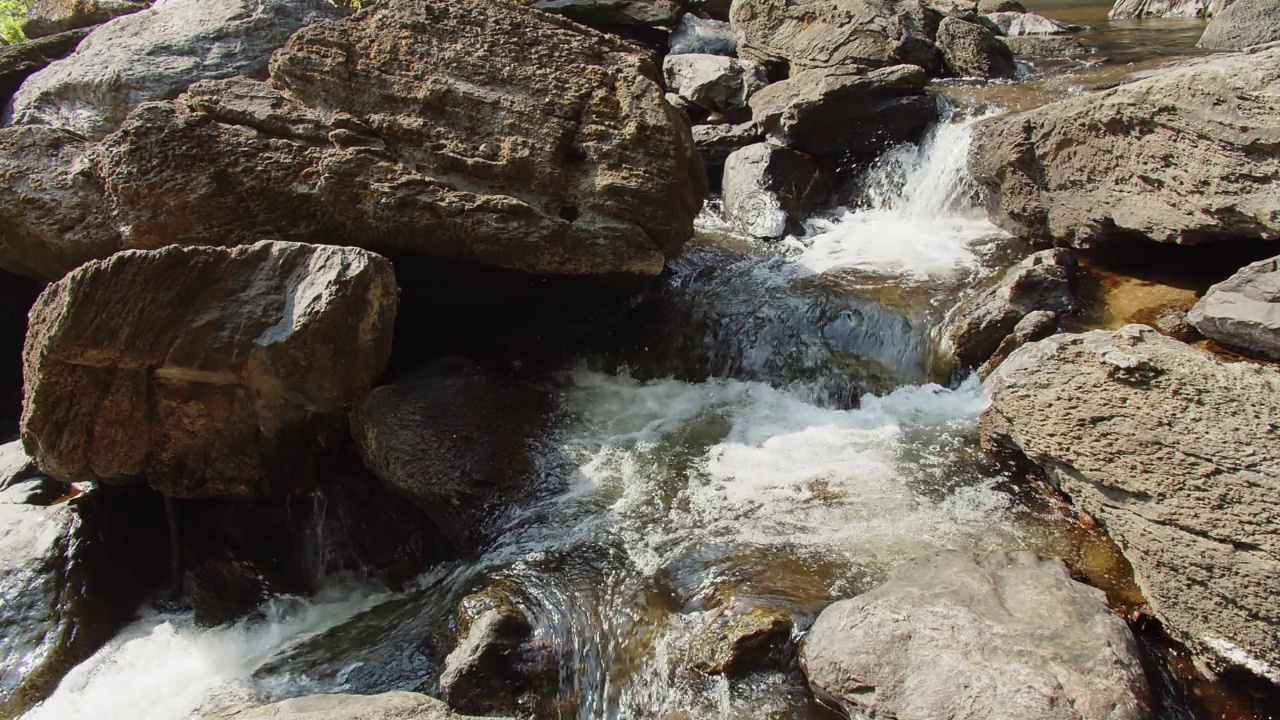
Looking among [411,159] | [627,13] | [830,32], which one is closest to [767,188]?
[830,32]

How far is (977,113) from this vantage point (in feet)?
29.0

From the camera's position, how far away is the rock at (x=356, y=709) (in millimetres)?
3199

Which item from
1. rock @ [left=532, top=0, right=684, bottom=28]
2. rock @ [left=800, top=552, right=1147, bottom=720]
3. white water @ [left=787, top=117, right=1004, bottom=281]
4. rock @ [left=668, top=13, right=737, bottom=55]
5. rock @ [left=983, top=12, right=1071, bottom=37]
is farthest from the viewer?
rock @ [left=983, top=12, right=1071, bottom=37]

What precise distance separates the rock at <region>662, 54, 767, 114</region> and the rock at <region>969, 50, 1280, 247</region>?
3844mm

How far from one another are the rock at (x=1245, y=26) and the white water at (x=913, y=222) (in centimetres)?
544

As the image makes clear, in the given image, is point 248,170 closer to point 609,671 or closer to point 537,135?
point 537,135

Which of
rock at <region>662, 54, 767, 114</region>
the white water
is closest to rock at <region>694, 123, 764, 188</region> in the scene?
rock at <region>662, 54, 767, 114</region>

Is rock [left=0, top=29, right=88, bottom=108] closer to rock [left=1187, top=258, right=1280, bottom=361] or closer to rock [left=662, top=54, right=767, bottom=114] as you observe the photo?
rock [left=662, top=54, right=767, bottom=114]

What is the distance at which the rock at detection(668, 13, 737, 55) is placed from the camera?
11922 mm

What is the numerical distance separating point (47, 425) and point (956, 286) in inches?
258

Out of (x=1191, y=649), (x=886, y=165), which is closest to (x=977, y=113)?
(x=886, y=165)

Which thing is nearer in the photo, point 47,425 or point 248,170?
point 47,425

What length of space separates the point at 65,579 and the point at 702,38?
34.7 feet

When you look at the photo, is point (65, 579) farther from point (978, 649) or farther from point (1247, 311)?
point (1247, 311)
